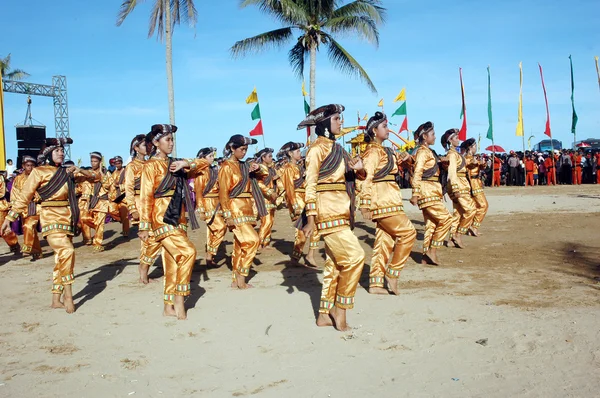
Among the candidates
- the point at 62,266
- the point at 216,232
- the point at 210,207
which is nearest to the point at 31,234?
the point at 210,207

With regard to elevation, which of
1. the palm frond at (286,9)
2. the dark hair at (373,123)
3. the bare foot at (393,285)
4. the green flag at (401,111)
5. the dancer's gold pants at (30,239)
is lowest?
the bare foot at (393,285)

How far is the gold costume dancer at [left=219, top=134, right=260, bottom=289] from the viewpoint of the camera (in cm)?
767

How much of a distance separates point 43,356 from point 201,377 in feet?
5.95

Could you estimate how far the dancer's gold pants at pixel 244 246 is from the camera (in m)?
7.65

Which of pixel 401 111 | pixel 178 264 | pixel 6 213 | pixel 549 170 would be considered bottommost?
pixel 178 264

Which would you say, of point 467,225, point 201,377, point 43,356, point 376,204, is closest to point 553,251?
point 467,225

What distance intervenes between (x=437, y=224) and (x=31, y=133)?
2001 centimetres

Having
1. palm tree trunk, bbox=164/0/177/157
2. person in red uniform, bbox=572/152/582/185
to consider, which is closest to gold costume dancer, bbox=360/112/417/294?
palm tree trunk, bbox=164/0/177/157

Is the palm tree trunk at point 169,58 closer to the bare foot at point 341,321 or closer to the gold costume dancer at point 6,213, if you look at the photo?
the gold costume dancer at point 6,213

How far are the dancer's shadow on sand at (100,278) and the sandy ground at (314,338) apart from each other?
53 mm

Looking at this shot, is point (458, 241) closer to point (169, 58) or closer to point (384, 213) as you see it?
point (384, 213)

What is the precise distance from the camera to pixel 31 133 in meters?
23.1

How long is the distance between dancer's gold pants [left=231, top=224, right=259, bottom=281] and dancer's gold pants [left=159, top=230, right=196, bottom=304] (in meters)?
1.36

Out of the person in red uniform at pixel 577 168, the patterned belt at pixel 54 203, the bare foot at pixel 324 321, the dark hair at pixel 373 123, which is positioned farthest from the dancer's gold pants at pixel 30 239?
the person in red uniform at pixel 577 168
